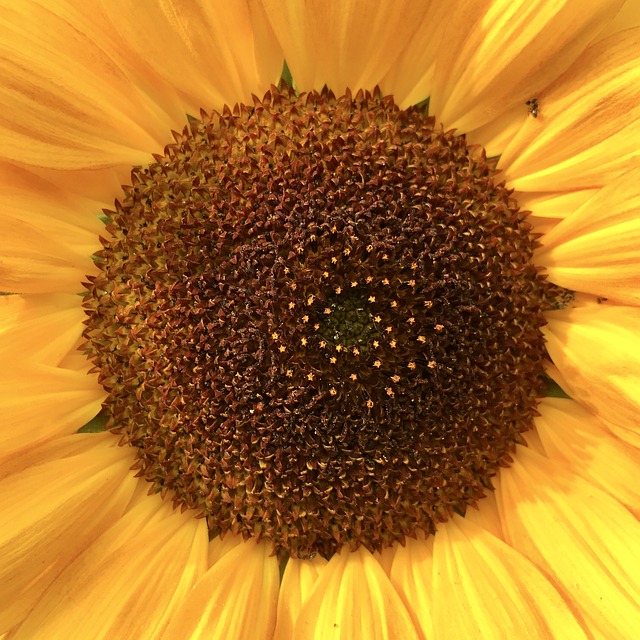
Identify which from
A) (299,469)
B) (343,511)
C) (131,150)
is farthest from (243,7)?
(343,511)

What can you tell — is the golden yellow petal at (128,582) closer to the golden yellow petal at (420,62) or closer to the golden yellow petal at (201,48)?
the golden yellow petal at (201,48)

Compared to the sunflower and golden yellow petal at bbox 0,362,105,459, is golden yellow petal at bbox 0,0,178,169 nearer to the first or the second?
the sunflower

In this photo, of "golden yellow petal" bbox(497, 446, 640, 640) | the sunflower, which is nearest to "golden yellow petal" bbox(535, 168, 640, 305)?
the sunflower

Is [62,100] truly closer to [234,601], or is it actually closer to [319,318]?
[319,318]

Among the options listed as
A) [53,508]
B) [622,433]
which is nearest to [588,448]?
[622,433]

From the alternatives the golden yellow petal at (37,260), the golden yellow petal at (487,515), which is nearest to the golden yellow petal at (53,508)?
the golden yellow petal at (37,260)
